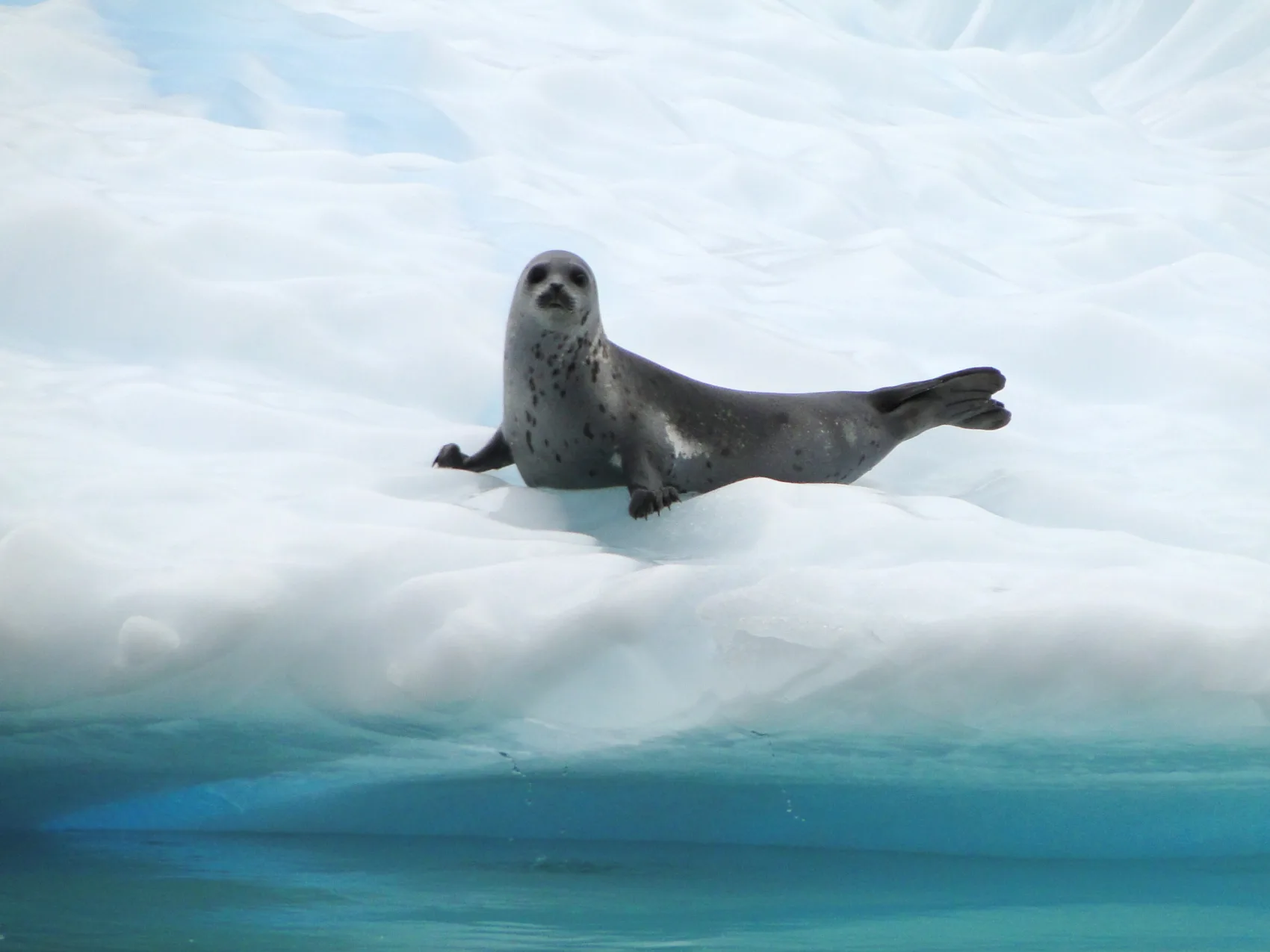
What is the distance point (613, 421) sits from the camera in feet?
11.1

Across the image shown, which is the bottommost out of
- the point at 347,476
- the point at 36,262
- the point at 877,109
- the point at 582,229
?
the point at 347,476

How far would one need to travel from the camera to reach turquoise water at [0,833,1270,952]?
6.29ft

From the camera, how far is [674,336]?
15.1 feet

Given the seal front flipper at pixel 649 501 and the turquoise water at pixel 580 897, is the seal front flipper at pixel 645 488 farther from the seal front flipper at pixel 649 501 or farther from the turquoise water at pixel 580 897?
the turquoise water at pixel 580 897

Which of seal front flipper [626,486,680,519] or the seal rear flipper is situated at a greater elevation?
the seal rear flipper

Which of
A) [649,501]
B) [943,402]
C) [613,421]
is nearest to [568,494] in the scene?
[613,421]

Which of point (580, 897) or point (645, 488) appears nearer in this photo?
point (580, 897)

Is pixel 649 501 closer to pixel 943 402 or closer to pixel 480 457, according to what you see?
pixel 480 457

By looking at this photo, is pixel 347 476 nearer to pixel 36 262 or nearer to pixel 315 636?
pixel 315 636

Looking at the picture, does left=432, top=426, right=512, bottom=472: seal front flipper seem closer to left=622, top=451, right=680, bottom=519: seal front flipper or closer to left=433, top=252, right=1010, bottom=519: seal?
left=433, top=252, right=1010, bottom=519: seal

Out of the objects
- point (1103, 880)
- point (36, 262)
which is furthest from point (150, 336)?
point (1103, 880)

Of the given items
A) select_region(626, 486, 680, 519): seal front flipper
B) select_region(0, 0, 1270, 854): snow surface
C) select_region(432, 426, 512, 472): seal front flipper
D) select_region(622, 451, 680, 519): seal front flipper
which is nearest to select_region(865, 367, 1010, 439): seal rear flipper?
select_region(0, 0, 1270, 854): snow surface

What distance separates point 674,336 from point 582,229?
55.8 inches

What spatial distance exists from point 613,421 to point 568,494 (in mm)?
230
